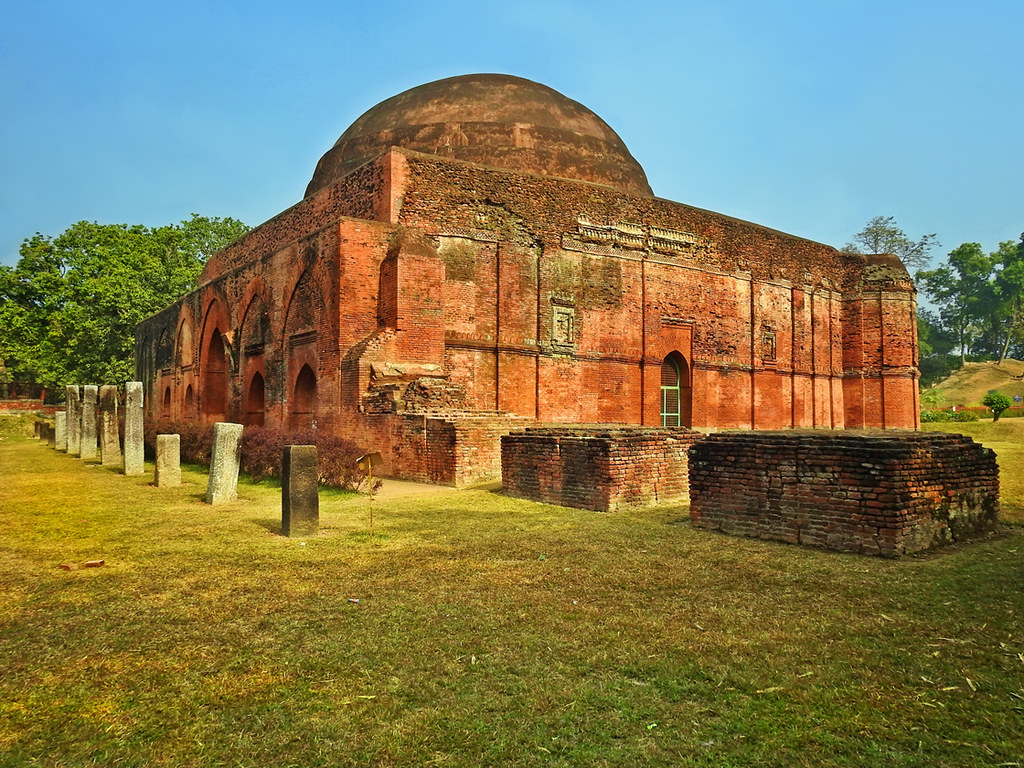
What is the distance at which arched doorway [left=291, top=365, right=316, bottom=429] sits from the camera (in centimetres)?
1494

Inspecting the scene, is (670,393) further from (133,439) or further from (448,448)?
(133,439)

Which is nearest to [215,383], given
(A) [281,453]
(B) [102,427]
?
(B) [102,427]

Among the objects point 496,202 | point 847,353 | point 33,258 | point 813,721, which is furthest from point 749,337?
point 33,258

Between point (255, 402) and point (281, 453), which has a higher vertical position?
point (255, 402)

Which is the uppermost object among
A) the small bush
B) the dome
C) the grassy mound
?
the dome

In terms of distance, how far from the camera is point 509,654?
10.5 ft

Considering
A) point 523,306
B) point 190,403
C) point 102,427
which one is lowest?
point 102,427

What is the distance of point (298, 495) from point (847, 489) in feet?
15.7

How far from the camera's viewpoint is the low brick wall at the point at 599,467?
7898mm

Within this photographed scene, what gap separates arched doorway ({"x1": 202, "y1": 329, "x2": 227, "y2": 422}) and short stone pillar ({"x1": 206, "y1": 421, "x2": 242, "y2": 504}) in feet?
Answer: 43.1

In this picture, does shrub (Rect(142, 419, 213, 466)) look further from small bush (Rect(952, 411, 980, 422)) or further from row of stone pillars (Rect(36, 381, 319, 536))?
small bush (Rect(952, 411, 980, 422))

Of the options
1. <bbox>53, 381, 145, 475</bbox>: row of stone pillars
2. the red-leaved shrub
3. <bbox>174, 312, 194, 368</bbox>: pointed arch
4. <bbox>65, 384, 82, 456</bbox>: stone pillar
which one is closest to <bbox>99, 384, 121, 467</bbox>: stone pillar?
<bbox>53, 381, 145, 475</bbox>: row of stone pillars

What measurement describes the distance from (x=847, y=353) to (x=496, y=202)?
14.3 meters

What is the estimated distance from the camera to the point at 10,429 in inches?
1056
